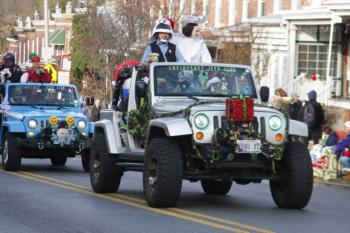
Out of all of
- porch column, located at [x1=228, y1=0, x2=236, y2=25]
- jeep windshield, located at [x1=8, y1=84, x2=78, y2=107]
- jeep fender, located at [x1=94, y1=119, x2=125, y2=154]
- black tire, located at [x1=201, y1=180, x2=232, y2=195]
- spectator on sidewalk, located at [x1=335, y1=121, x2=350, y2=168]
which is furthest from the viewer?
porch column, located at [x1=228, y1=0, x2=236, y2=25]

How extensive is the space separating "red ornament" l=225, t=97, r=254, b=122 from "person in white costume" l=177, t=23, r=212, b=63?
296 cm

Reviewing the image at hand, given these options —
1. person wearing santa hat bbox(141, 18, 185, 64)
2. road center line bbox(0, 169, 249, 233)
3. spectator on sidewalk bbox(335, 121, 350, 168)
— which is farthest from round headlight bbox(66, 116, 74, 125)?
person wearing santa hat bbox(141, 18, 185, 64)

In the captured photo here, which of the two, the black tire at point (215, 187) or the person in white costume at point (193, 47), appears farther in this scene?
the black tire at point (215, 187)

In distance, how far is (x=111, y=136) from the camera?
52.3 feet

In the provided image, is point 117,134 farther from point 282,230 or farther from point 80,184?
point 282,230

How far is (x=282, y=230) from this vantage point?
1176cm

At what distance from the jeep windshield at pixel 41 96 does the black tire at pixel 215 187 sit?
686cm

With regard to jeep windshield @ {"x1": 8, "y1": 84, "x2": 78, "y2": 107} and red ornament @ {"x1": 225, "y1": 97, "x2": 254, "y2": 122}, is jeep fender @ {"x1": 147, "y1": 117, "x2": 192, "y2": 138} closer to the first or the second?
red ornament @ {"x1": 225, "y1": 97, "x2": 254, "y2": 122}

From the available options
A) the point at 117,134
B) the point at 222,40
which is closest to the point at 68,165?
the point at 117,134

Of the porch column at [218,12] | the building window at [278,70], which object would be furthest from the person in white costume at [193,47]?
the porch column at [218,12]

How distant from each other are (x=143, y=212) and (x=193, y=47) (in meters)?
3.71

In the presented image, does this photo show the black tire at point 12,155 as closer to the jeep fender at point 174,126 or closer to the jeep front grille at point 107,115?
the jeep front grille at point 107,115

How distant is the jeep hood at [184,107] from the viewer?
13613 mm

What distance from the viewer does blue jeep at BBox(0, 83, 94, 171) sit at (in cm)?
2112
